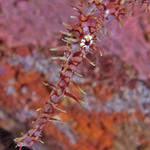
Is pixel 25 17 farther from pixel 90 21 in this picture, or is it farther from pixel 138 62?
pixel 90 21

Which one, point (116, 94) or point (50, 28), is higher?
point (50, 28)

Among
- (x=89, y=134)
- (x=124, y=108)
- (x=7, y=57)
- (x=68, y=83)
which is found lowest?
(x=89, y=134)

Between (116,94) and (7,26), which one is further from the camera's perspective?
(116,94)

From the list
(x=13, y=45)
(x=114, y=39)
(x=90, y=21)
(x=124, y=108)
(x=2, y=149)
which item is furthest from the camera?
(x=124, y=108)

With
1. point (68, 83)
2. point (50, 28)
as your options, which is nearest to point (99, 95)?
point (50, 28)

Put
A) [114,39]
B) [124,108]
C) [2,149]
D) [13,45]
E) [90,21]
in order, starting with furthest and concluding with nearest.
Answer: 1. [124,108]
2. [13,45]
3. [114,39]
4. [2,149]
5. [90,21]

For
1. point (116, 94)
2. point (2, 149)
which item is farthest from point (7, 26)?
point (2, 149)

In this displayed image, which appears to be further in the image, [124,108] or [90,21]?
[124,108]

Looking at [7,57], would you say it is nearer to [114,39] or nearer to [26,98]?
[26,98]

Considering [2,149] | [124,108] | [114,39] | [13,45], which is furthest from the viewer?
[124,108]
